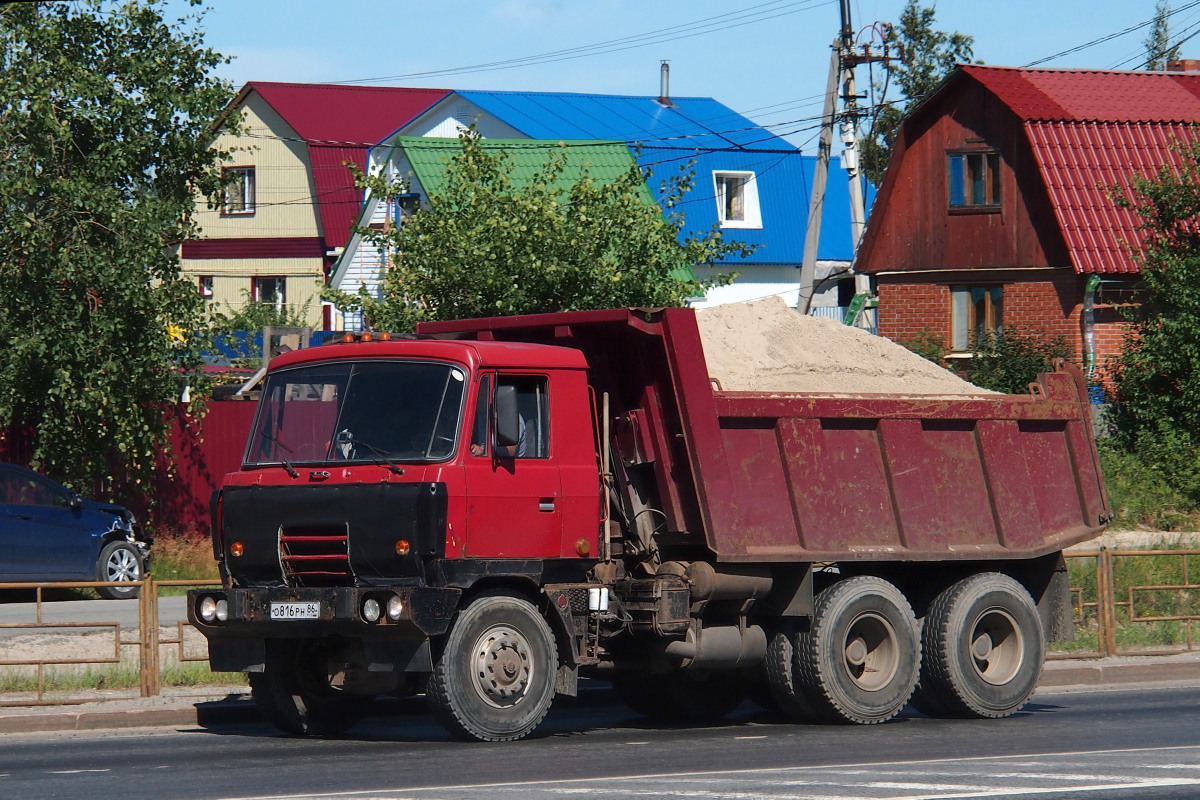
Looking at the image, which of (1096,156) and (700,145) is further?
(700,145)

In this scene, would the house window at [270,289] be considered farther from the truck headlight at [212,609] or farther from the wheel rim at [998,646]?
the truck headlight at [212,609]

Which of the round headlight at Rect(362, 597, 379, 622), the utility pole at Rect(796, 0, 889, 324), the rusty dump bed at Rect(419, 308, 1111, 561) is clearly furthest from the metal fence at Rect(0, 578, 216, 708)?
the utility pole at Rect(796, 0, 889, 324)

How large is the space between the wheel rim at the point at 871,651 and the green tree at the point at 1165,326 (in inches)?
751

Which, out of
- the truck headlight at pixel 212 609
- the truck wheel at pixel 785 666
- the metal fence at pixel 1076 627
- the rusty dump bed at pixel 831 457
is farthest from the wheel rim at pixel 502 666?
the metal fence at pixel 1076 627

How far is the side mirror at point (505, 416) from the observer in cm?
1151

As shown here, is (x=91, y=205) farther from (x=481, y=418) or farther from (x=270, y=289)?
(x=270, y=289)

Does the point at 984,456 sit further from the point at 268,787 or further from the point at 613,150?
the point at 613,150

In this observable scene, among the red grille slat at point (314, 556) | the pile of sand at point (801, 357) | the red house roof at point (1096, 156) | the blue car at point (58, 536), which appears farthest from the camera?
the red house roof at point (1096, 156)

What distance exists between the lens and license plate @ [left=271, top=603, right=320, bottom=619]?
36.8ft

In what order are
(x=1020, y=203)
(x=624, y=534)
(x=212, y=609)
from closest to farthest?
(x=212, y=609) → (x=624, y=534) → (x=1020, y=203)

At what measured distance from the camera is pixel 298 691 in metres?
12.3

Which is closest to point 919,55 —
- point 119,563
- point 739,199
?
point 739,199

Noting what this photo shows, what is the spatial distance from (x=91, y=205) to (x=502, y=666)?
555 inches

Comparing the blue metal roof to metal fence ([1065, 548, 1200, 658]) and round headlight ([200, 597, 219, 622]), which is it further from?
round headlight ([200, 597, 219, 622])
